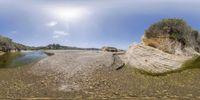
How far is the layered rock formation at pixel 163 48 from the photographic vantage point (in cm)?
4866

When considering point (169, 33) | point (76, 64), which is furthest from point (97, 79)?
point (169, 33)

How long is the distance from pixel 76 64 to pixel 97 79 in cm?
577

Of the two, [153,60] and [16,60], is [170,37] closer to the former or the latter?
[153,60]

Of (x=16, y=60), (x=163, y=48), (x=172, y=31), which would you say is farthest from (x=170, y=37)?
(x=16, y=60)

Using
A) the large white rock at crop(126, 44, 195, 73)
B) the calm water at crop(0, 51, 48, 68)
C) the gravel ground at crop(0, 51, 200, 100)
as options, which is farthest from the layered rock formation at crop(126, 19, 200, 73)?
the calm water at crop(0, 51, 48, 68)

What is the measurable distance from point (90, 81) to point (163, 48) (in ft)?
40.0

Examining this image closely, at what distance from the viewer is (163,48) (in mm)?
50469

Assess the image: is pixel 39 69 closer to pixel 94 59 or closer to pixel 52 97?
pixel 94 59

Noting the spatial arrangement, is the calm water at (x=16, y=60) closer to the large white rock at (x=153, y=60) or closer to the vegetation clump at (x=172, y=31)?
the large white rock at (x=153, y=60)

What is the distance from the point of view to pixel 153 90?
39.8 metres

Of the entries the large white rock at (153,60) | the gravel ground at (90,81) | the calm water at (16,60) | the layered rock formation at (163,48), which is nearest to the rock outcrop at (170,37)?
the layered rock formation at (163,48)

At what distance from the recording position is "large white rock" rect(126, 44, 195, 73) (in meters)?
48.1

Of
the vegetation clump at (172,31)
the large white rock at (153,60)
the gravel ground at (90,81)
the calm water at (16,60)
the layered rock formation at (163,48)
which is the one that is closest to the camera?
the gravel ground at (90,81)

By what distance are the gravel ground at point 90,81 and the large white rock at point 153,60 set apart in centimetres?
188
